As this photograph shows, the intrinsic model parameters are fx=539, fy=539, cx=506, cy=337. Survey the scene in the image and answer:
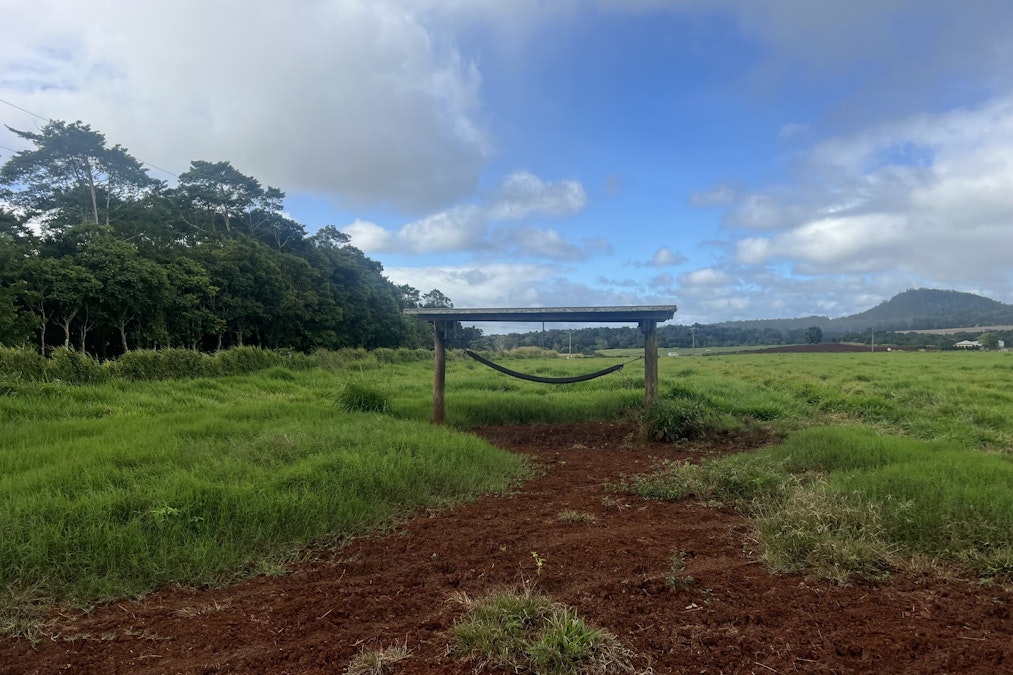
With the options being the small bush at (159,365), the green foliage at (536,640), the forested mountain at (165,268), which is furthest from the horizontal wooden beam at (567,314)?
the forested mountain at (165,268)

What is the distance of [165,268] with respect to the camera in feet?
76.6

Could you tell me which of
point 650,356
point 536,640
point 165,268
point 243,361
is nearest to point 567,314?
point 650,356

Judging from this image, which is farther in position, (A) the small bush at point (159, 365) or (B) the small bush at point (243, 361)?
(B) the small bush at point (243, 361)

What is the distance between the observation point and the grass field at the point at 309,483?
3.39 meters

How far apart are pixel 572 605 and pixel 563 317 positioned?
19.0 feet

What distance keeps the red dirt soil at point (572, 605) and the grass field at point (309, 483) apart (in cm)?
28

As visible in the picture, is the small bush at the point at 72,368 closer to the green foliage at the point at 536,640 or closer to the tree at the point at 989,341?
the green foliage at the point at 536,640

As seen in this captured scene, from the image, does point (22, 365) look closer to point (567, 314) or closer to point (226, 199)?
point (567, 314)

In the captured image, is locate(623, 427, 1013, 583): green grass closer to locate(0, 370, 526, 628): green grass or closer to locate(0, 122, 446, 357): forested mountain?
locate(0, 370, 526, 628): green grass

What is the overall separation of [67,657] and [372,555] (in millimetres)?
1699

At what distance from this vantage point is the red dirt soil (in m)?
2.41

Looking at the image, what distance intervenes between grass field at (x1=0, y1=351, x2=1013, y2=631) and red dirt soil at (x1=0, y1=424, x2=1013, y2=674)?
0.90 ft

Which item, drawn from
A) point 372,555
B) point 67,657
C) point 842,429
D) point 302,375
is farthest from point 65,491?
point 302,375

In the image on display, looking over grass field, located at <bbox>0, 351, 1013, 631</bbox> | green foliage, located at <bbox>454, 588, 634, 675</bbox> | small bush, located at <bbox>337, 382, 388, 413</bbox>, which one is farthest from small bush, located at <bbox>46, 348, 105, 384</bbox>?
green foliage, located at <bbox>454, 588, 634, 675</bbox>
